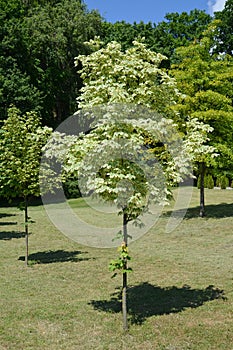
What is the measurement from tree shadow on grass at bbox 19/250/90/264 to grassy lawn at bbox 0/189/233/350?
35mm

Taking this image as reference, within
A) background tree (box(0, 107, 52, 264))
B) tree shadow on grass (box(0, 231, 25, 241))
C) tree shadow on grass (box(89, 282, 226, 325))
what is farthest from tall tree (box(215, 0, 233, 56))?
tree shadow on grass (box(89, 282, 226, 325))

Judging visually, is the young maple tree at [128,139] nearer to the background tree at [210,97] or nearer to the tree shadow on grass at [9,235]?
the background tree at [210,97]

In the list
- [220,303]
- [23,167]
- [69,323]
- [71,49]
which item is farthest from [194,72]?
[71,49]

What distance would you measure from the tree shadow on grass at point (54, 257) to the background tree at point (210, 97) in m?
7.98

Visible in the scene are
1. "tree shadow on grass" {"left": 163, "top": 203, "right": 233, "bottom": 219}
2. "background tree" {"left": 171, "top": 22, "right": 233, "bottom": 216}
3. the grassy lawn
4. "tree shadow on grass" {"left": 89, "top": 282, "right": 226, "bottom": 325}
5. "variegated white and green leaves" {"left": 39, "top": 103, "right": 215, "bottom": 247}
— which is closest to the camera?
"variegated white and green leaves" {"left": 39, "top": 103, "right": 215, "bottom": 247}

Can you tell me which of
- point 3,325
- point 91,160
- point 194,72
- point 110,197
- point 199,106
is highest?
point 194,72

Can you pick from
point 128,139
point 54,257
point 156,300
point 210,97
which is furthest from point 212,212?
point 128,139

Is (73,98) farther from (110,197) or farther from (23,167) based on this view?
(110,197)

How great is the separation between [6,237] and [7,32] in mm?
19000

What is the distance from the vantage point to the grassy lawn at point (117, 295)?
26.5 ft

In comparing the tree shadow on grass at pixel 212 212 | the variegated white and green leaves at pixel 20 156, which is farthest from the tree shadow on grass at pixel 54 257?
the tree shadow on grass at pixel 212 212

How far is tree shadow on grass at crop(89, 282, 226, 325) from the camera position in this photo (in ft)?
31.1

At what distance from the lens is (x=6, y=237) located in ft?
65.0

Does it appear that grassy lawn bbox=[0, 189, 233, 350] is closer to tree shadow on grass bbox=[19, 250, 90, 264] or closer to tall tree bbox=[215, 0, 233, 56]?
tree shadow on grass bbox=[19, 250, 90, 264]
